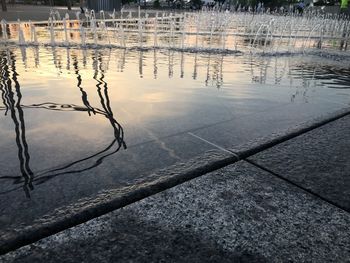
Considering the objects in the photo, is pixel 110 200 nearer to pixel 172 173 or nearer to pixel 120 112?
pixel 172 173

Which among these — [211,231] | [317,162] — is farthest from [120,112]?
[211,231]

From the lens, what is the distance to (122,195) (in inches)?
88.4

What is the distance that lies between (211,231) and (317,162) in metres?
1.45

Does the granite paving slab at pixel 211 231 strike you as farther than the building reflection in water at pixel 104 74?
No

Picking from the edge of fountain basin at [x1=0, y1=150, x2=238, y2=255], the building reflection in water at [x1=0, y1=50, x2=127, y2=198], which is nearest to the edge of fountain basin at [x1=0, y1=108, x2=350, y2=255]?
the edge of fountain basin at [x1=0, y1=150, x2=238, y2=255]

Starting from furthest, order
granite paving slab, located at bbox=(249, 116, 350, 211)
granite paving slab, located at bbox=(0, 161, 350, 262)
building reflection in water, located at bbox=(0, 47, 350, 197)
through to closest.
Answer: building reflection in water, located at bbox=(0, 47, 350, 197) < granite paving slab, located at bbox=(249, 116, 350, 211) < granite paving slab, located at bbox=(0, 161, 350, 262)

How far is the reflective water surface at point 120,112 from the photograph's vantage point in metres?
2.51

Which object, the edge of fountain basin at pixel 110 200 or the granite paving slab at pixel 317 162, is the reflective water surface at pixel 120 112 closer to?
the edge of fountain basin at pixel 110 200

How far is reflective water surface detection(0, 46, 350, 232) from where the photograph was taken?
2.51 metres

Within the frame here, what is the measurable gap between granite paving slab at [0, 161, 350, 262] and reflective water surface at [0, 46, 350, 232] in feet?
1.18

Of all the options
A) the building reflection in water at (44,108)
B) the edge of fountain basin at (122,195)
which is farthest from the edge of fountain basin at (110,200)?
the building reflection in water at (44,108)

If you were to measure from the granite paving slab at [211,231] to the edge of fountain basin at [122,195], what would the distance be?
0.07m

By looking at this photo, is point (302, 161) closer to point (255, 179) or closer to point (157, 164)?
point (255, 179)

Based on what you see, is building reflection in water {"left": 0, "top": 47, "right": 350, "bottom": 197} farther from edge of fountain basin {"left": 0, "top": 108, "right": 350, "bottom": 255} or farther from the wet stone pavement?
edge of fountain basin {"left": 0, "top": 108, "right": 350, "bottom": 255}
